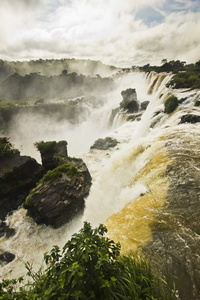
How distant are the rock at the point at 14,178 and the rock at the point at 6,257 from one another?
3.30m

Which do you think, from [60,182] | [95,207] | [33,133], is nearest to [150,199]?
[95,207]

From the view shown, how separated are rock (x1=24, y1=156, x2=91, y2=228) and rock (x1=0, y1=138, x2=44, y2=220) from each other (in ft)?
9.33

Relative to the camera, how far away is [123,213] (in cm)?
722

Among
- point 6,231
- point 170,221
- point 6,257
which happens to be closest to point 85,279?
point 170,221

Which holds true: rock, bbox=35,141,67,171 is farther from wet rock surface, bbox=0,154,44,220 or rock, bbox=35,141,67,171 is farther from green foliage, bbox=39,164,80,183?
green foliage, bbox=39,164,80,183

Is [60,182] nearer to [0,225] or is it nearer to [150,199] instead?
[0,225]

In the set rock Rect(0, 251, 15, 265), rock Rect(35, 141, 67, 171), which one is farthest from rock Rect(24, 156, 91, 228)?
rock Rect(35, 141, 67, 171)

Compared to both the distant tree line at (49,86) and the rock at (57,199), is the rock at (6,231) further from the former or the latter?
the distant tree line at (49,86)

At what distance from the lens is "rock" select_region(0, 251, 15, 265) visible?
884 centimetres

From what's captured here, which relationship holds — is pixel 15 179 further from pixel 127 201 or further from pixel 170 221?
pixel 170 221

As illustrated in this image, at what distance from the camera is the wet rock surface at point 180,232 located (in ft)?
13.1

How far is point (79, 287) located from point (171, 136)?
39.3 ft

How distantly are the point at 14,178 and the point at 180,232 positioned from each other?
12.6m

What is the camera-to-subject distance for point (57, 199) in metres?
10.5
